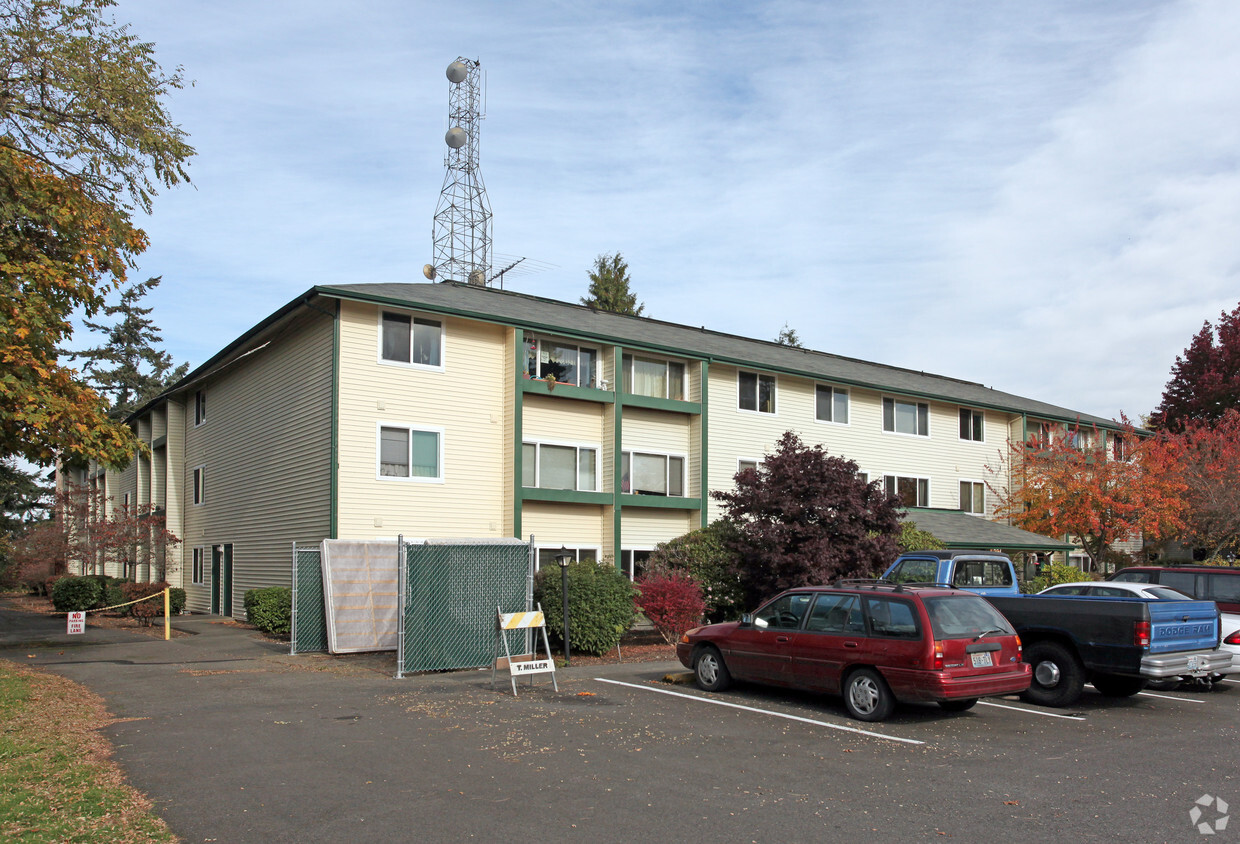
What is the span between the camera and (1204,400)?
5097 centimetres

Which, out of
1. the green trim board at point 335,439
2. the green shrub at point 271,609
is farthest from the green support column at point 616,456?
the green shrub at point 271,609

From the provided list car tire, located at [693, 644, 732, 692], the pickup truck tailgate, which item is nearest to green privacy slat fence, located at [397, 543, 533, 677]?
car tire, located at [693, 644, 732, 692]

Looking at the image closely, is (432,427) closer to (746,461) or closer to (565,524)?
(565,524)

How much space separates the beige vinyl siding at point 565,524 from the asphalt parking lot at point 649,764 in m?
10.6

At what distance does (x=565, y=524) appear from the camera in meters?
25.2

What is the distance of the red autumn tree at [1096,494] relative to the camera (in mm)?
31469

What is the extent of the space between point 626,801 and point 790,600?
A: 17.8 feet

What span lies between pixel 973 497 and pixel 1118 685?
24.2 m

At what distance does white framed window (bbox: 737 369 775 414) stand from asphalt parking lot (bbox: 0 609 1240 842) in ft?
54.6

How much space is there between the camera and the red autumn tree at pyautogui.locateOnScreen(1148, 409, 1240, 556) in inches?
1264

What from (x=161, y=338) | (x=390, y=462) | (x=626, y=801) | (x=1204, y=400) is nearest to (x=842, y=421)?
(x=390, y=462)

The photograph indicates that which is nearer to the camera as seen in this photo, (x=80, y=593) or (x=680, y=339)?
(x=680, y=339)

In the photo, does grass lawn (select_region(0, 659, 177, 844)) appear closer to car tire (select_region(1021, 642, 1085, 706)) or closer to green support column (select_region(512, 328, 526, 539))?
car tire (select_region(1021, 642, 1085, 706))

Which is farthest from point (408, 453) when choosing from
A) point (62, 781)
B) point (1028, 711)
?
point (62, 781)
